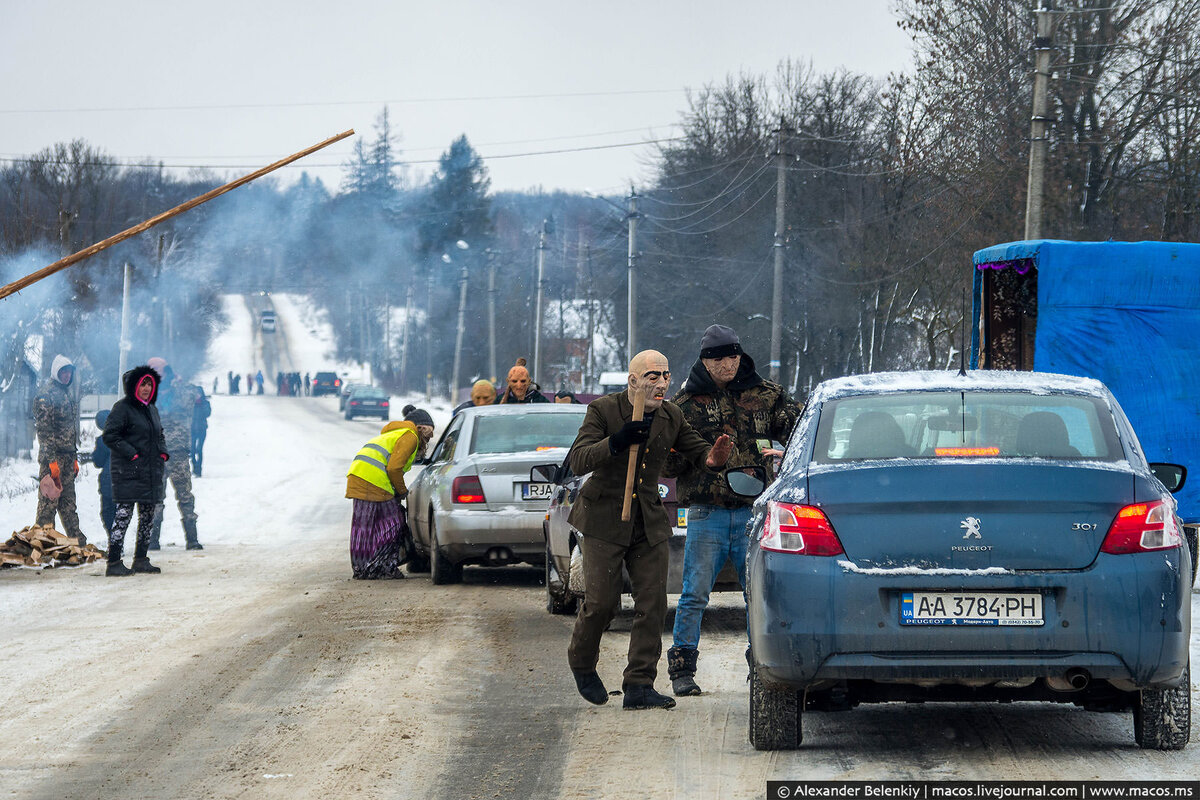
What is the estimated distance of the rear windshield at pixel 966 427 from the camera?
5801 millimetres

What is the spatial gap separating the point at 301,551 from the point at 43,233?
20.9 metres

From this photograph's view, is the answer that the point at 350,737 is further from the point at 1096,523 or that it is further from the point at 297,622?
the point at 297,622

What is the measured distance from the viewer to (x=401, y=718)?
689cm

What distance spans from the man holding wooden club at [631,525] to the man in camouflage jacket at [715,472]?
0.31 m

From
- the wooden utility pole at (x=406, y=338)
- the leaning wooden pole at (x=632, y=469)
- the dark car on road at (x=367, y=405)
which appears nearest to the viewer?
the leaning wooden pole at (x=632, y=469)

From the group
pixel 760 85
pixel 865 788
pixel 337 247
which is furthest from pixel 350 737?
pixel 337 247

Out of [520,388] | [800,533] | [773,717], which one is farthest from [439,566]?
[800,533]

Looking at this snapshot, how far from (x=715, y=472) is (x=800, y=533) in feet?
5.33

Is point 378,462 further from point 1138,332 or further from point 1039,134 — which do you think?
point 1039,134

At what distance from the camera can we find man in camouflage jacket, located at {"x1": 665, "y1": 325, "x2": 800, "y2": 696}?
738 cm

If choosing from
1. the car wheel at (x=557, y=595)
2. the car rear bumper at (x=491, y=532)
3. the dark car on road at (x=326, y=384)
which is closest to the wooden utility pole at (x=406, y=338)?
the dark car on road at (x=326, y=384)

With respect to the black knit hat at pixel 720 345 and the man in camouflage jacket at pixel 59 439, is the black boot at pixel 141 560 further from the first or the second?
the black knit hat at pixel 720 345

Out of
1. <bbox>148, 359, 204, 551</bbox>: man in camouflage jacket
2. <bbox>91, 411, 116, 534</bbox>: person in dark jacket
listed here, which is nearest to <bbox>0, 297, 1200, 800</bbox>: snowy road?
<bbox>91, 411, 116, 534</bbox>: person in dark jacket

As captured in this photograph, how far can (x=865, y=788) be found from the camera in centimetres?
529
